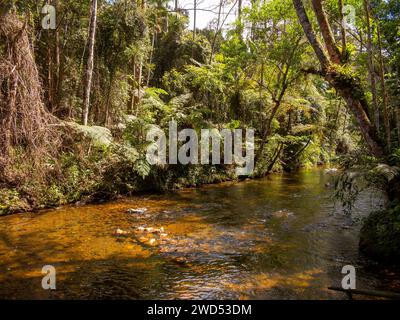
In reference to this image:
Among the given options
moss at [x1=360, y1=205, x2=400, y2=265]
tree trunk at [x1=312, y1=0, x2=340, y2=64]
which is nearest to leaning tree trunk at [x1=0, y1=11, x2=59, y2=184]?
tree trunk at [x1=312, y1=0, x2=340, y2=64]

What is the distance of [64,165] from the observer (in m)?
9.80

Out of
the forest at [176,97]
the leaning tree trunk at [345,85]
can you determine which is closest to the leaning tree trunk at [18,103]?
the forest at [176,97]

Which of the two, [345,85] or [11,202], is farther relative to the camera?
[11,202]

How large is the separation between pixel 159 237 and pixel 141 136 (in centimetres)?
584

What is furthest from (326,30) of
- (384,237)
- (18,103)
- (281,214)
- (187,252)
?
(18,103)

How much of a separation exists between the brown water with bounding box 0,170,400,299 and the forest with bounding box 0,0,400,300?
2.65 ft

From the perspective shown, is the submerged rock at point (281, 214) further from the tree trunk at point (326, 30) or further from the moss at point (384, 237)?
the tree trunk at point (326, 30)

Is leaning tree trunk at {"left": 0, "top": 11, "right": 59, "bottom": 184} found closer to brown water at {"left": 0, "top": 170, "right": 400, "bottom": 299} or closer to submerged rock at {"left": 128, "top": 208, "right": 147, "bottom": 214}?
brown water at {"left": 0, "top": 170, "right": 400, "bottom": 299}

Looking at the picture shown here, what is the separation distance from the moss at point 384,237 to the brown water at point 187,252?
→ 0.26 meters

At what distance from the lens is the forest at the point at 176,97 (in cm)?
728

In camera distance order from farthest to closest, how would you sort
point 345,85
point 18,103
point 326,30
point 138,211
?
1. point 138,211
2. point 18,103
3. point 326,30
4. point 345,85

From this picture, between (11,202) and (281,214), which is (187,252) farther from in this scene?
(11,202)

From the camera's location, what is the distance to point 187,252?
→ 20.6 ft

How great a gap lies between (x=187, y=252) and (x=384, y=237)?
3488mm
